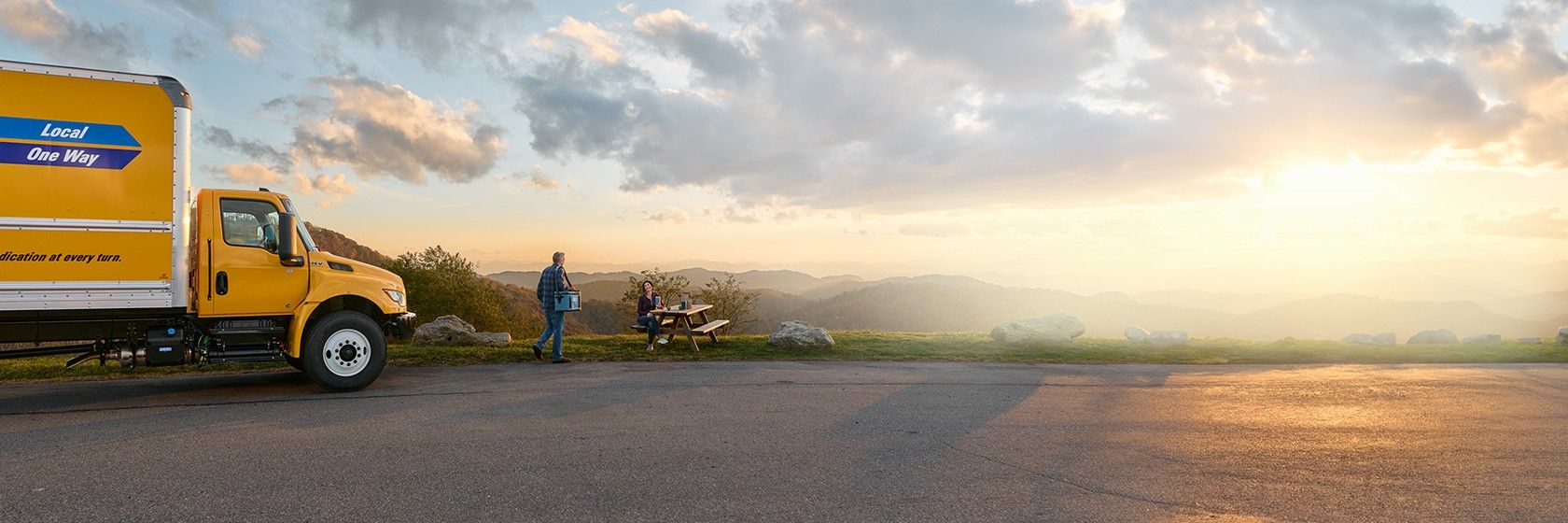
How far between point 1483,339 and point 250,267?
87.7 feet

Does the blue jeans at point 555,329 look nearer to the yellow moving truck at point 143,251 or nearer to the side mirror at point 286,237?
the yellow moving truck at point 143,251

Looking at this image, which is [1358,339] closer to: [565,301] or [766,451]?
[565,301]

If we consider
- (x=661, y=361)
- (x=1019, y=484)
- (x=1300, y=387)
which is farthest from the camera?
(x=661, y=361)

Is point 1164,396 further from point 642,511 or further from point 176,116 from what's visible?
point 176,116

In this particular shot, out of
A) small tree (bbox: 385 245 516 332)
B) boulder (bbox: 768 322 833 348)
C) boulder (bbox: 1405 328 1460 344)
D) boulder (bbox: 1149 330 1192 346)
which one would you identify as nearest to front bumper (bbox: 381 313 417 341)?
boulder (bbox: 768 322 833 348)

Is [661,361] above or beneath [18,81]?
beneath

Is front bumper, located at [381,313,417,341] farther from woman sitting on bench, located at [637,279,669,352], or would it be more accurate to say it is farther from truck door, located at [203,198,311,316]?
woman sitting on bench, located at [637,279,669,352]

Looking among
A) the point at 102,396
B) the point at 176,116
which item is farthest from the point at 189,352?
the point at 176,116

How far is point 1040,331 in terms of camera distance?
18.1 m

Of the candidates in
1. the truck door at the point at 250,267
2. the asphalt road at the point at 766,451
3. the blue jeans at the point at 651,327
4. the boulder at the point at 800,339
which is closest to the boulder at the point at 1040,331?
the boulder at the point at 800,339

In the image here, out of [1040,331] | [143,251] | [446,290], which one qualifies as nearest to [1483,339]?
[1040,331]

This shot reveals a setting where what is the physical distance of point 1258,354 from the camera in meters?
17.2

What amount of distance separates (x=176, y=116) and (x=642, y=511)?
26.8 ft

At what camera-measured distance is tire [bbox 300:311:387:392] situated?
1027cm
